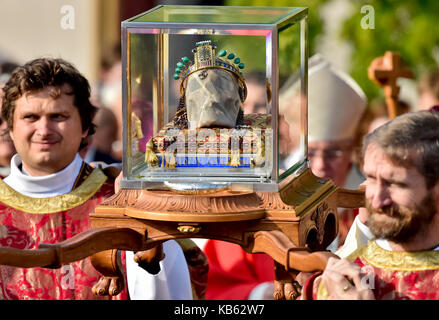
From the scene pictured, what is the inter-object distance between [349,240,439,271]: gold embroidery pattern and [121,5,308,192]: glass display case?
0.43 m

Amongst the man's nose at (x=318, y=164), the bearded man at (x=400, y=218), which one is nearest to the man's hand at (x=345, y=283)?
the bearded man at (x=400, y=218)

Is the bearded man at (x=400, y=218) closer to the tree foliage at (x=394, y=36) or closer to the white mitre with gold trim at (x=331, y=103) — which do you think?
the white mitre with gold trim at (x=331, y=103)

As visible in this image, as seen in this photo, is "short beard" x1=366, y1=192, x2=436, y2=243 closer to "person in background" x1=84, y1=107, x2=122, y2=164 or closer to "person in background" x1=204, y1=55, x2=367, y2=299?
"person in background" x1=204, y1=55, x2=367, y2=299

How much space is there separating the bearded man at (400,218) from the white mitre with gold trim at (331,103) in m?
1.78

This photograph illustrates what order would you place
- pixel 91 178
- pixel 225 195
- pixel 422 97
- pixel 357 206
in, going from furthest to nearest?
pixel 422 97, pixel 91 178, pixel 357 206, pixel 225 195

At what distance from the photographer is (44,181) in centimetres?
481

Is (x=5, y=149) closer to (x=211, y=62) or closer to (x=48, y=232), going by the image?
(x=48, y=232)

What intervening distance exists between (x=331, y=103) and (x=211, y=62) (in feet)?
5.52

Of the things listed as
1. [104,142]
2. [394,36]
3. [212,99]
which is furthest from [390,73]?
[394,36]

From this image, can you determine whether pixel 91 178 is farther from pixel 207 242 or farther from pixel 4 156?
pixel 207 242

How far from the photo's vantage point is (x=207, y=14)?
442 cm

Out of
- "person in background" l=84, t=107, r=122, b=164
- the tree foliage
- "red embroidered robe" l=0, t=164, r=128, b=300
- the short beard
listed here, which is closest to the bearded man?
the short beard
